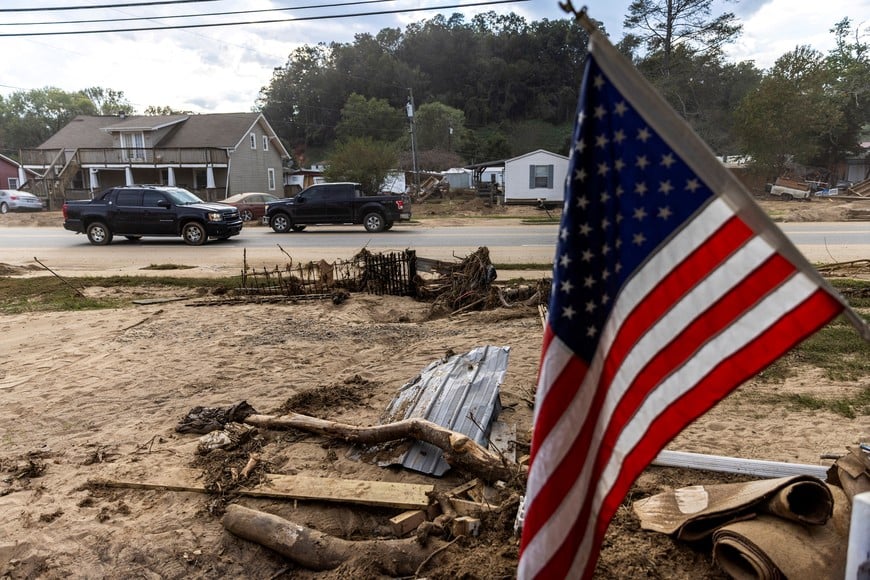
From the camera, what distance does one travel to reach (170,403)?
611 cm

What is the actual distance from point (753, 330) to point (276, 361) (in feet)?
20.8

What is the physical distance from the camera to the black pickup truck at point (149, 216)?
18953mm

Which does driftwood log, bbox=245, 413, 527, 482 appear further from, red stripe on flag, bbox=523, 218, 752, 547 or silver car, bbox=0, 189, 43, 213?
silver car, bbox=0, 189, 43, 213

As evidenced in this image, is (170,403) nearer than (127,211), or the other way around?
(170,403)

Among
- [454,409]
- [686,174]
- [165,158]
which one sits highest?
[165,158]

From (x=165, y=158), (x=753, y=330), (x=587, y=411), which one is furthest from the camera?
(x=165, y=158)

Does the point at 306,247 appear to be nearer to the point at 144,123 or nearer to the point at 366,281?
the point at 366,281

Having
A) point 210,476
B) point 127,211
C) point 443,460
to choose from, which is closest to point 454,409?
point 443,460

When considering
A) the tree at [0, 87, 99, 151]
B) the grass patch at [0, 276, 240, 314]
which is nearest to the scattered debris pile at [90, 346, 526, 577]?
the grass patch at [0, 276, 240, 314]

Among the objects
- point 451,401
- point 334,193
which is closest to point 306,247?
point 334,193

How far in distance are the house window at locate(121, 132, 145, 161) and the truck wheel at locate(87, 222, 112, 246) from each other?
84.5 feet

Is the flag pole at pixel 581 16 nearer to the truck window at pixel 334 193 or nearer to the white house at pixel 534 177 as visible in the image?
the truck window at pixel 334 193

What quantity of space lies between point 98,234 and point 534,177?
86.4ft

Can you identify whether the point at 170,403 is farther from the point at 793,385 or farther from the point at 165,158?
the point at 165,158
